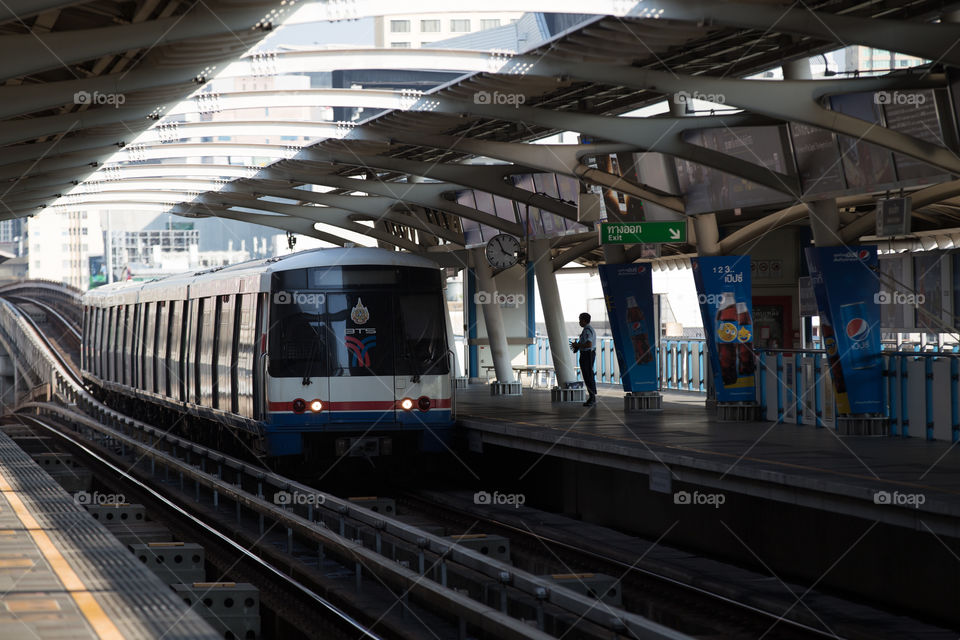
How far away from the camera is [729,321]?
1727 cm

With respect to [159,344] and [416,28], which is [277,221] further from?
A: [416,28]

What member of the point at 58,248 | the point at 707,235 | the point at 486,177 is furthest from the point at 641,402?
the point at 58,248

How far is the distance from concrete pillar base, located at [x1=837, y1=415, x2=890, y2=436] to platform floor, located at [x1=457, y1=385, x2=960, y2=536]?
218mm

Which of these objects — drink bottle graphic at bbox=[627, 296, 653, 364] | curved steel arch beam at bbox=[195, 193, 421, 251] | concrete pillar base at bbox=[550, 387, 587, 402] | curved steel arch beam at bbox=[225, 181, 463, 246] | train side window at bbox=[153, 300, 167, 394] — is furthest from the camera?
curved steel arch beam at bbox=[195, 193, 421, 251]

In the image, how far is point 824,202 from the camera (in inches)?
599

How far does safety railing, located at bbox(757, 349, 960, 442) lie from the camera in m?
13.3

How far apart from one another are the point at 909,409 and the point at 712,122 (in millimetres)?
4140

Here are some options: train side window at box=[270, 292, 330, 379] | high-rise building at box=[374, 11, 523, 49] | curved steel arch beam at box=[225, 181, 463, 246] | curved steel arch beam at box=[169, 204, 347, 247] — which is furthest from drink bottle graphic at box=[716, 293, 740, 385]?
high-rise building at box=[374, 11, 523, 49]

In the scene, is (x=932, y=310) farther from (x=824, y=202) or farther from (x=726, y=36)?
(x=726, y=36)

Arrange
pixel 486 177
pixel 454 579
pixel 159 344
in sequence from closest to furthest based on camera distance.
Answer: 1. pixel 454 579
2. pixel 486 177
3. pixel 159 344

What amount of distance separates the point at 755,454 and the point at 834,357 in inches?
111

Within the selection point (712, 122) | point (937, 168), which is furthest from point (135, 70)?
point (937, 168)

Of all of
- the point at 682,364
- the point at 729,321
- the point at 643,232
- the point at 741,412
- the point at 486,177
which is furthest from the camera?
the point at 682,364

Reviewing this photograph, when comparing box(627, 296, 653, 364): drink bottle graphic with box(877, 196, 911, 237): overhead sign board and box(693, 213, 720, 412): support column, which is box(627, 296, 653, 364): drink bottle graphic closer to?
box(693, 213, 720, 412): support column
